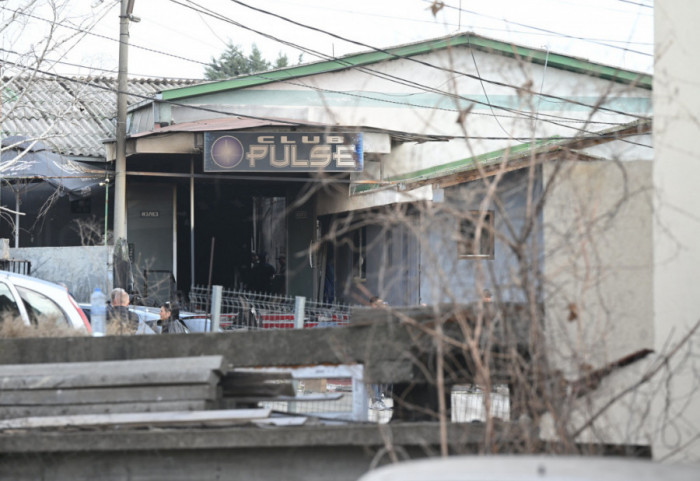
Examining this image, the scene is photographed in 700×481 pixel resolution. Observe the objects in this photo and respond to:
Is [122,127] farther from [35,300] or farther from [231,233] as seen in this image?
[35,300]

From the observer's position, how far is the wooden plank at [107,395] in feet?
19.0

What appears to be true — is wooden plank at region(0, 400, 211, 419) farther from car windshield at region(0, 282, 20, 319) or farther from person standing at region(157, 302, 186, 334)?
person standing at region(157, 302, 186, 334)

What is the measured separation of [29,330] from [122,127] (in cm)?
1215

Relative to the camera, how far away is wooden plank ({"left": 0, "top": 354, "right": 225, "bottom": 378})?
5.93 meters

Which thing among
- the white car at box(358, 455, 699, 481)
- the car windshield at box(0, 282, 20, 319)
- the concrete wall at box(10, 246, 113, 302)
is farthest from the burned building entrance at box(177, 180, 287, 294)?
the white car at box(358, 455, 699, 481)

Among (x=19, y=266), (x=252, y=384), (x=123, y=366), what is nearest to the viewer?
(x=123, y=366)

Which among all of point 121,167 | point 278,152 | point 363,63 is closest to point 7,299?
point 121,167

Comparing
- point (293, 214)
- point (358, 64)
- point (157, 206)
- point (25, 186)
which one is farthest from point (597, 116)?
point (25, 186)

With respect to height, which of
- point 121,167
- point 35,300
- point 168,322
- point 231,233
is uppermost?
point 121,167

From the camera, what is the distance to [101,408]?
5902 millimetres

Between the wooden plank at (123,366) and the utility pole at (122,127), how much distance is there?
42.5ft

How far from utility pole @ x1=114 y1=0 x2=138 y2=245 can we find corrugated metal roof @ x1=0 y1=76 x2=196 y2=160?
7.99 feet

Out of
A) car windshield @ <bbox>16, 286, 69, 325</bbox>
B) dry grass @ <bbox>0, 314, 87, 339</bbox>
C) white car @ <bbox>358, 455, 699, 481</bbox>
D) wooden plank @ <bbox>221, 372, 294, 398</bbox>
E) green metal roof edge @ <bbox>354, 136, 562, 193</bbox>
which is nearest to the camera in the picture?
white car @ <bbox>358, 455, 699, 481</bbox>

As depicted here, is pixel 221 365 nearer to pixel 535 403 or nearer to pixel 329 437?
pixel 329 437
